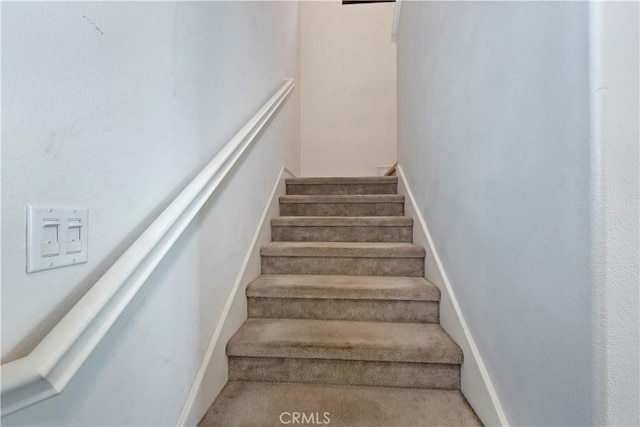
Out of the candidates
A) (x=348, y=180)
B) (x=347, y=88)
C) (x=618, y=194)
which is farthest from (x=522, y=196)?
(x=347, y=88)

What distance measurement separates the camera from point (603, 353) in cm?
52

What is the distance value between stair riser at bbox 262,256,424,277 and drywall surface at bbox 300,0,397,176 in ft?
6.04

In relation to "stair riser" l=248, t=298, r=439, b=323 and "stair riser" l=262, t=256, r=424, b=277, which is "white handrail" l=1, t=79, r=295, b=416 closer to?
"stair riser" l=248, t=298, r=439, b=323

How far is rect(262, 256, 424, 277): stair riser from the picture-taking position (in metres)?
1.62

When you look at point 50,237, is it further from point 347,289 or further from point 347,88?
point 347,88

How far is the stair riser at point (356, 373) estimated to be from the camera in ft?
3.71

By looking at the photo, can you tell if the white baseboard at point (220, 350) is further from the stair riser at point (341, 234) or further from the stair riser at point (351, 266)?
the stair riser at point (341, 234)

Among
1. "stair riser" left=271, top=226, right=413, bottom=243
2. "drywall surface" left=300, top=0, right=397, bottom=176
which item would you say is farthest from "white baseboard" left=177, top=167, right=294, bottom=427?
"drywall surface" left=300, top=0, right=397, bottom=176

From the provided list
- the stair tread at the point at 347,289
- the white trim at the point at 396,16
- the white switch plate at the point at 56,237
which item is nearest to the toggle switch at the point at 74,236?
the white switch plate at the point at 56,237

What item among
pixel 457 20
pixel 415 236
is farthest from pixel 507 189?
pixel 415 236

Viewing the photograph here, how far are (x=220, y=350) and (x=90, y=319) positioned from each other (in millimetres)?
702

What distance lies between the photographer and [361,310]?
1.38 metres

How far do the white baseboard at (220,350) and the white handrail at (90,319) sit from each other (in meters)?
0.53

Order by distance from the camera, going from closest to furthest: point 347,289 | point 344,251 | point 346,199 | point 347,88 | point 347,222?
point 347,289 < point 344,251 < point 347,222 < point 346,199 < point 347,88
